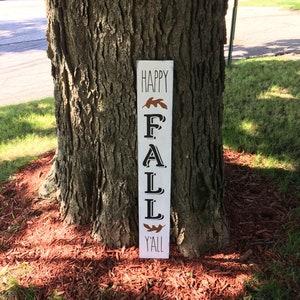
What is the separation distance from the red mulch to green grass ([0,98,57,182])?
1112 mm

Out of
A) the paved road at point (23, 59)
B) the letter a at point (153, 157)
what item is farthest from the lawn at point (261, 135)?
the paved road at point (23, 59)

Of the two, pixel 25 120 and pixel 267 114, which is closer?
pixel 267 114

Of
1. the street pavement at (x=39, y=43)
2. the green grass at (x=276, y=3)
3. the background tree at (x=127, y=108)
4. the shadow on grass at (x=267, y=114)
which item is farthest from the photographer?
the green grass at (x=276, y=3)

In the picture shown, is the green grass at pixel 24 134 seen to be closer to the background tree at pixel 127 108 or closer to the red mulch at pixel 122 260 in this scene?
the red mulch at pixel 122 260

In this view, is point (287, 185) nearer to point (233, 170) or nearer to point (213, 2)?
point (233, 170)

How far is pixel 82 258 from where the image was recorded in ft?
7.97

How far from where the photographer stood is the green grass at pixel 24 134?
4.05m

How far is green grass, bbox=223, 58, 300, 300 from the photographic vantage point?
90.4 inches

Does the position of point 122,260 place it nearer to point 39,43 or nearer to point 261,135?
point 261,135

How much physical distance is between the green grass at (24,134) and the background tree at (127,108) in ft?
5.12

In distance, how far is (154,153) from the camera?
2.16 meters

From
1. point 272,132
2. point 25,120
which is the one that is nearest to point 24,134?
point 25,120

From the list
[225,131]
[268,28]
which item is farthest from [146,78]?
[268,28]

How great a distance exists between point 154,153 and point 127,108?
11.6 inches
